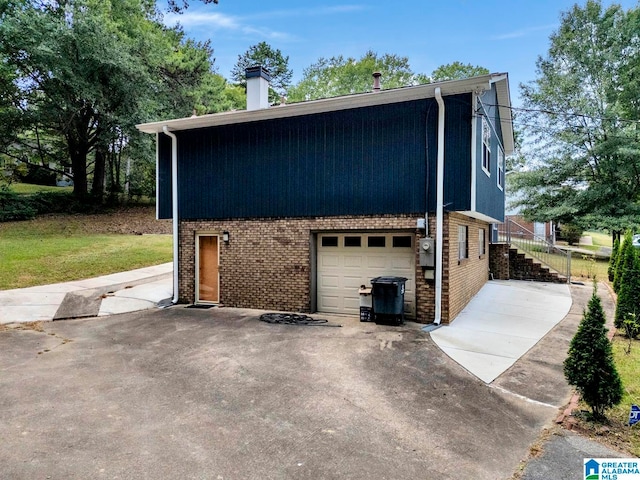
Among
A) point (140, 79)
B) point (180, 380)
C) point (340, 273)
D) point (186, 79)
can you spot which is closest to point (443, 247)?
point (340, 273)

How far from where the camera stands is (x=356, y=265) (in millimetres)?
9148

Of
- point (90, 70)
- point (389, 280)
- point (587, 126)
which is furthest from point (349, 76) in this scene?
point (389, 280)

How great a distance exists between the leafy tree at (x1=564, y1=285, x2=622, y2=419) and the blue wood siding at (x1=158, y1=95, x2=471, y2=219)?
4.07 meters

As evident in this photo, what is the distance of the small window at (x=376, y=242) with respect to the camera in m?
8.90

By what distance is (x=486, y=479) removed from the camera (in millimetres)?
3033

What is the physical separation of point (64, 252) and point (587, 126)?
2725cm

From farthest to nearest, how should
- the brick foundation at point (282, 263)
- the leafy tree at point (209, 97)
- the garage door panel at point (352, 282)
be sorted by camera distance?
the leafy tree at point (209, 97)
the garage door panel at point (352, 282)
the brick foundation at point (282, 263)

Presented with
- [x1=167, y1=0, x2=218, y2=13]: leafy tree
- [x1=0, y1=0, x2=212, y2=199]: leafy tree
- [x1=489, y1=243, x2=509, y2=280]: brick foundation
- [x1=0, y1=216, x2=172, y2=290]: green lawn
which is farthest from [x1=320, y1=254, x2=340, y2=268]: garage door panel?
[x1=0, y1=0, x2=212, y2=199]: leafy tree

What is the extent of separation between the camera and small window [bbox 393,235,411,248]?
28.5ft

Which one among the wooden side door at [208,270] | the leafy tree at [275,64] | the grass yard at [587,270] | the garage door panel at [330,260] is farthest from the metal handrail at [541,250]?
the leafy tree at [275,64]

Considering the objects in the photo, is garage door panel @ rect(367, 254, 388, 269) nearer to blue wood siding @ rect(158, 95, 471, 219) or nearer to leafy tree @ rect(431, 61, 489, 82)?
blue wood siding @ rect(158, 95, 471, 219)

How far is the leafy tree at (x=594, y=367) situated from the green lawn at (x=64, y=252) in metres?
13.2

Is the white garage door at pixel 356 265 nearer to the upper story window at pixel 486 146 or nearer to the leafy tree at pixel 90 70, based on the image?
the upper story window at pixel 486 146

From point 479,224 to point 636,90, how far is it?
16.2 meters
